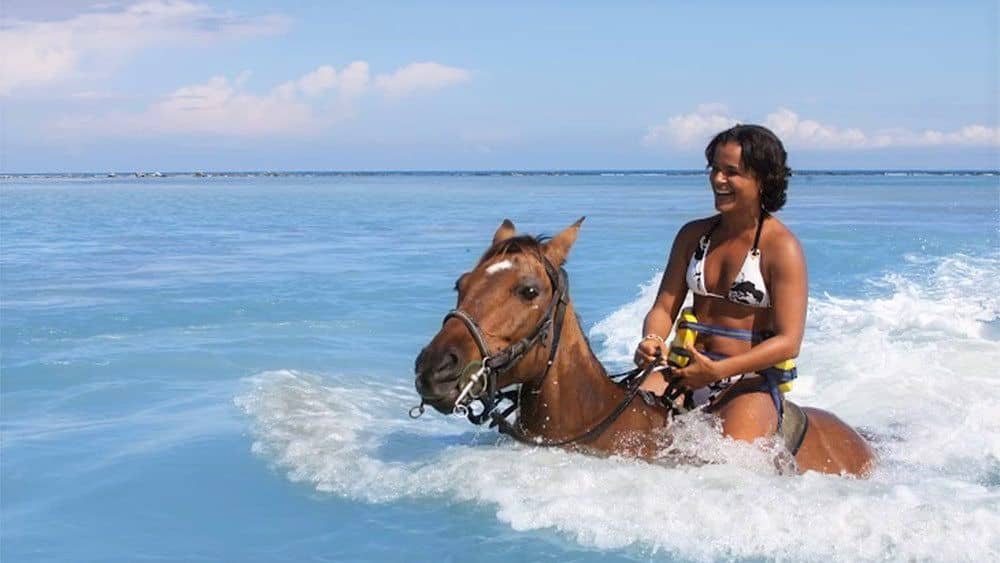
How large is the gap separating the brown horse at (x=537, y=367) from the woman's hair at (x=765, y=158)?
78cm

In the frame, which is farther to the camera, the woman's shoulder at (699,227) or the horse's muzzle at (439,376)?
the woman's shoulder at (699,227)

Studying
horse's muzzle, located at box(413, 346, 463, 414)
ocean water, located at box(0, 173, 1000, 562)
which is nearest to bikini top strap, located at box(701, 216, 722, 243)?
ocean water, located at box(0, 173, 1000, 562)

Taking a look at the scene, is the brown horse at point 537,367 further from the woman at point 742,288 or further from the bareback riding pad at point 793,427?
the woman at point 742,288

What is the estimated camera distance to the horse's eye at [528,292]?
4.43 metres

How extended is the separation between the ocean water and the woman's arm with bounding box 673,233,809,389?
17.6 inches

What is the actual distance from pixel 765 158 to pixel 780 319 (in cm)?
69

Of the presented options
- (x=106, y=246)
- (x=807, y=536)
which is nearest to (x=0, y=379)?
(x=807, y=536)

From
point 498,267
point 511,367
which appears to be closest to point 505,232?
point 498,267

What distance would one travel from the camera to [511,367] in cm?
443

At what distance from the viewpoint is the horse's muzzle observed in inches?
161

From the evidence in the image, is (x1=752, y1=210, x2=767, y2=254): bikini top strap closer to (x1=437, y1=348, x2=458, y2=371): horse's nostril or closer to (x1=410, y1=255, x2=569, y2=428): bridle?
(x1=410, y1=255, x2=569, y2=428): bridle

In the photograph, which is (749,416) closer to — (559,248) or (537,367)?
(537,367)

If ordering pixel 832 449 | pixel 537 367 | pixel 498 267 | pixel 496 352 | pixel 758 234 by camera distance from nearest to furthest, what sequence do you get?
pixel 496 352, pixel 498 267, pixel 537 367, pixel 758 234, pixel 832 449

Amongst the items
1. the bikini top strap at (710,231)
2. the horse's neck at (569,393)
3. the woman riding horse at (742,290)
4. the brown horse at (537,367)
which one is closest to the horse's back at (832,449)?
the brown horse at (537,367)
